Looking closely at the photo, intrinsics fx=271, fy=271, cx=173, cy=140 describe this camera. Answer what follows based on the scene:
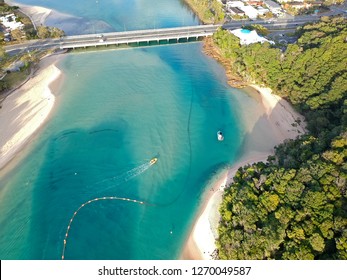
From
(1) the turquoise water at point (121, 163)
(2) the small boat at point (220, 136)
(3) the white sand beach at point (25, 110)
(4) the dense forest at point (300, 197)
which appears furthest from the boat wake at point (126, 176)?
(3) the white sand beach at point (25, 110)

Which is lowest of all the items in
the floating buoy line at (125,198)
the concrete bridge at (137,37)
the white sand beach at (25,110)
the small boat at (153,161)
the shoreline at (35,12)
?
the floating buoy line at (125,198)

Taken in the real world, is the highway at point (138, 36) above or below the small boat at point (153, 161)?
above

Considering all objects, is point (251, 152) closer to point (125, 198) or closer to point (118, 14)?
point (125, 198)

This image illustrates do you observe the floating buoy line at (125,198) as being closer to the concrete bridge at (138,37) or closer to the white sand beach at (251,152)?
the white sand beach at (251,152)

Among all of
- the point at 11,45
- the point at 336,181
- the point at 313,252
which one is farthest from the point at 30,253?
the point at 11,45

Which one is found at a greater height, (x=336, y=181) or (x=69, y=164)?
(x=336, y=181)

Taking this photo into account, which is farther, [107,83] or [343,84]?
[107,83]

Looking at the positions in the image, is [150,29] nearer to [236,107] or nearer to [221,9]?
[221,9]
